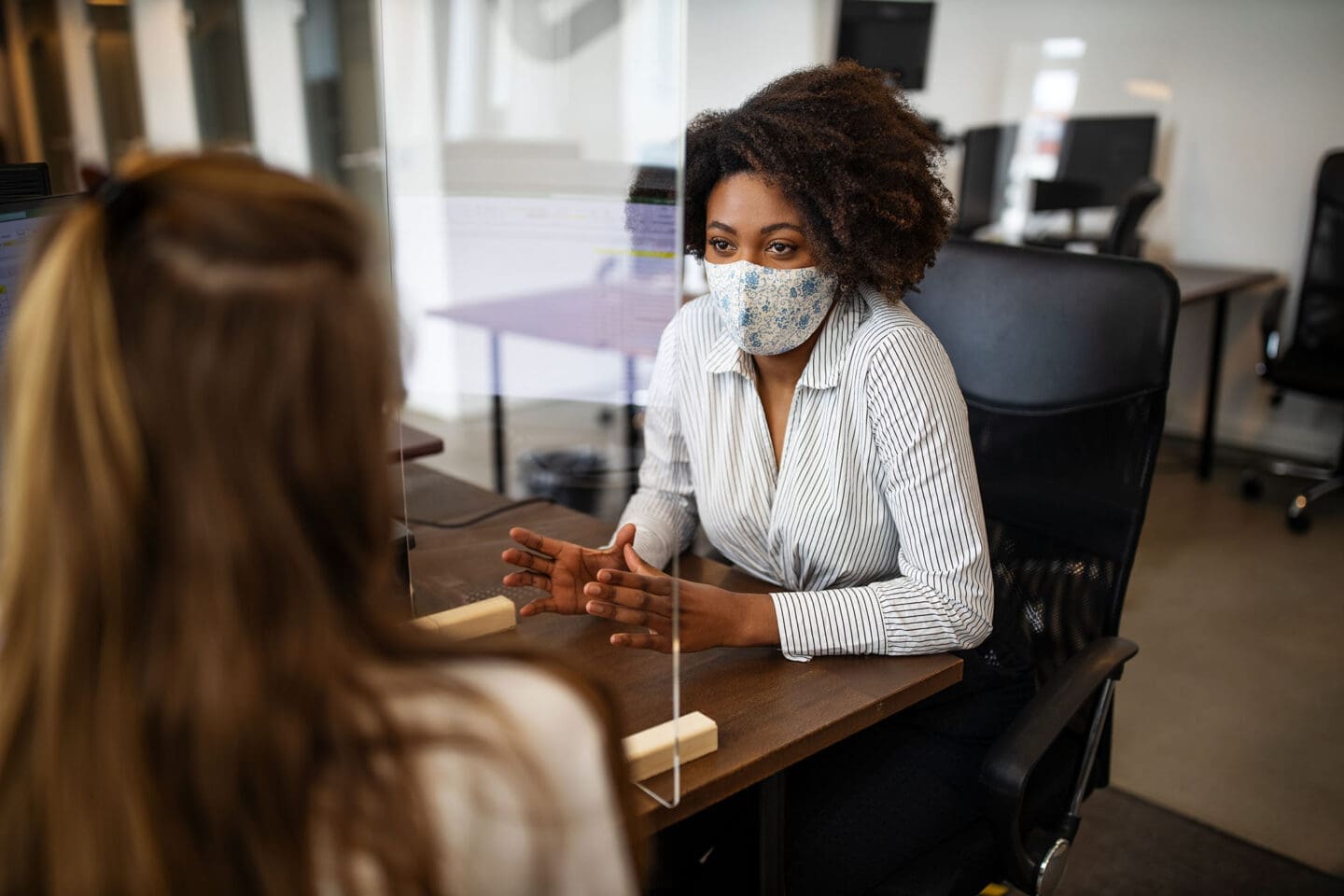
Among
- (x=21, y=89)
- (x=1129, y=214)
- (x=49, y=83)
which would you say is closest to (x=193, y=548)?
(x=1129, y=214)

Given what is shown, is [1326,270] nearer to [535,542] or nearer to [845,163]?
[845,163]

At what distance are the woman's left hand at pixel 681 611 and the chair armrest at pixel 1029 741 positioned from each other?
25 cm

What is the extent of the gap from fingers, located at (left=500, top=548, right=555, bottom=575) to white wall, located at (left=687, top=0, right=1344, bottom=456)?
3.19 m

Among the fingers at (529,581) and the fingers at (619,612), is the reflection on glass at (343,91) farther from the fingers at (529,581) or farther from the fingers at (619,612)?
the fingers at (619,612)

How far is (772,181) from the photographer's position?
49.9 inches

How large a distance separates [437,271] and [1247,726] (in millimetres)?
1935

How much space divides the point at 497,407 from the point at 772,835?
2.02m

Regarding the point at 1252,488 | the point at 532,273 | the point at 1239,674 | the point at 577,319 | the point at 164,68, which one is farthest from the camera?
the point at 164,68

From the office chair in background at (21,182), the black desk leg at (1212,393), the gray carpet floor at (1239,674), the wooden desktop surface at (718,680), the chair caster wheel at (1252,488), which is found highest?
the office chair in background at (21,182)

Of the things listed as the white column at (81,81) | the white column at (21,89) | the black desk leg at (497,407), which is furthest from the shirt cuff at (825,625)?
the white column at (21,89)

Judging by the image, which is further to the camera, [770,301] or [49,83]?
[49,83]

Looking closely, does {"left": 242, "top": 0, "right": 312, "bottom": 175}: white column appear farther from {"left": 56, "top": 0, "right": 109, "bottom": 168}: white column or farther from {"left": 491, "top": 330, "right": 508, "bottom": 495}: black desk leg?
{"left": 491, "top": 330, "right": 508, "bottom": 495}: black desk leg

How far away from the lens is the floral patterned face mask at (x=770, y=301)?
4.20 feet

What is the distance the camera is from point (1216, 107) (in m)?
4.11
